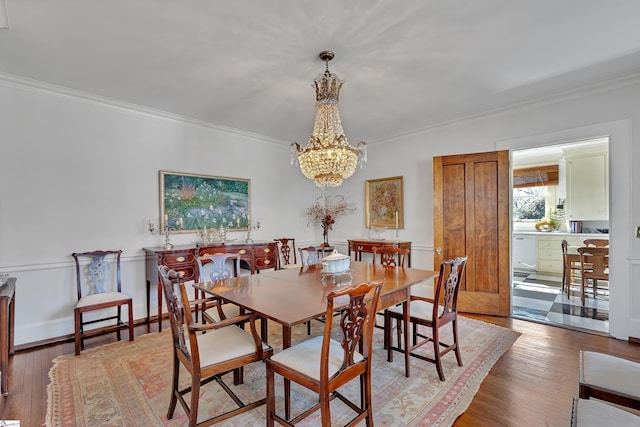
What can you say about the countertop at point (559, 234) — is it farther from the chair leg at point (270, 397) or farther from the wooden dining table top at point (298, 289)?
the chair leg at point (270, 397)

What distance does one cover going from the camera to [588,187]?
5.77m

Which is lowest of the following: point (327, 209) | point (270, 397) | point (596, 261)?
point (270, 397)

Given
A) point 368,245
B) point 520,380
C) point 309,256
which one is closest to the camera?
point 520,380

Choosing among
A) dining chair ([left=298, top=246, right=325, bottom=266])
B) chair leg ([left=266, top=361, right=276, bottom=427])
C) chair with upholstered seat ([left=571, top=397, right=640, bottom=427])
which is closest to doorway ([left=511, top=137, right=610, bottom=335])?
dining chair ([left=298, top=246, right=325, bottom=266])

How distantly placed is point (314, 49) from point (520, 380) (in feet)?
10.4

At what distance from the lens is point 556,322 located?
3.60 metres

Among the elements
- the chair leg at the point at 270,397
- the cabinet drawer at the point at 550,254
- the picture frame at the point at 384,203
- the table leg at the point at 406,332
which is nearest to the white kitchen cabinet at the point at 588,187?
the cabinet drawer at the point at 550,254

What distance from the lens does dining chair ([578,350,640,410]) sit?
54.6 inches

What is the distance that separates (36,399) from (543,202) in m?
8.53

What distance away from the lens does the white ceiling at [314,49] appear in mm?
2018

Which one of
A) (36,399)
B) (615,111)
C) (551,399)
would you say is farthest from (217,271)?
(615,111)

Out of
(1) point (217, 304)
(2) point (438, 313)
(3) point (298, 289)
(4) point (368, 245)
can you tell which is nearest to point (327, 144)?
(3) point (298, 289)

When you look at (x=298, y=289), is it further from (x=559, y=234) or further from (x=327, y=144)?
(x=559, y=234)

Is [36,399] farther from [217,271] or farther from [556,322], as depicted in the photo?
[556,322]
